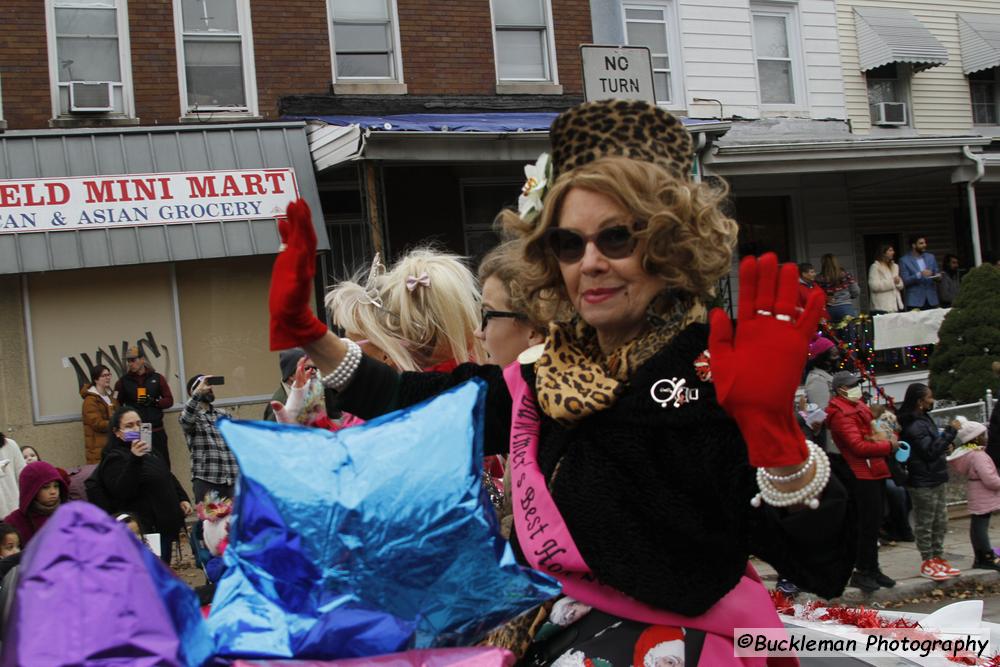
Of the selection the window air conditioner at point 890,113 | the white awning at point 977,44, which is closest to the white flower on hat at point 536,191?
the window air conditioner at point 890,113

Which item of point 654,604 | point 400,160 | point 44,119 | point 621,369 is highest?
point 44,119

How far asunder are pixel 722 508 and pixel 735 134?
585 inches

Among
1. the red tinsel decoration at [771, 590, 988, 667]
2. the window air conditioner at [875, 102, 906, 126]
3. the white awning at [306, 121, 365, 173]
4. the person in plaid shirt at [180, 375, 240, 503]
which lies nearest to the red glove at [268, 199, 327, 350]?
the red tinsel decoration at [771, 590, 988, 667]

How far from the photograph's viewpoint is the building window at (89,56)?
12.4m

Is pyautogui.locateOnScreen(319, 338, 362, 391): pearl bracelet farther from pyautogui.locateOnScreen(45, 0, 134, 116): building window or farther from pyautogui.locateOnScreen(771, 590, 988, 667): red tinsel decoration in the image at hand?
pyautogui.locateOnScreen(45, 0, 134, 116): building window

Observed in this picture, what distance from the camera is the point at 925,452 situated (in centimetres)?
892

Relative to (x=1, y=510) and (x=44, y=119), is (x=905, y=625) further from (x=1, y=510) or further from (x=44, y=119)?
(x=44, y=119)

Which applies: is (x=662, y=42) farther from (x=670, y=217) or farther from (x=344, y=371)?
(x=670, y=217)

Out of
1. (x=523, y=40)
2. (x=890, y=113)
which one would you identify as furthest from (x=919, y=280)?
(x=523, y=40)

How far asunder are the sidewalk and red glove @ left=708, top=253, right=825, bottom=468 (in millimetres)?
6363

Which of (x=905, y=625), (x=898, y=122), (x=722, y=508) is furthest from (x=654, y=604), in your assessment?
(x=898, y=122)

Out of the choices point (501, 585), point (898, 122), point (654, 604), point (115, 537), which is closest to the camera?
point (115, 537)

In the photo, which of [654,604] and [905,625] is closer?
[654,604]

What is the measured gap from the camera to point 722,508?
188cm
